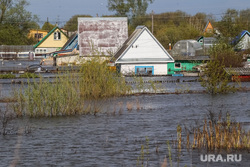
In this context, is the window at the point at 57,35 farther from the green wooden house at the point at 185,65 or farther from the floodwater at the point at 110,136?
the floodwater at the point at 110,136

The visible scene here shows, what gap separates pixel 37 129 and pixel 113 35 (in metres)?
53.5

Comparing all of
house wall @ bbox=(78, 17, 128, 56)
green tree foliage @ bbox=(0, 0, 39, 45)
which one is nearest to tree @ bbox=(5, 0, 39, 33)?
green tree foliage @ bbox=(0, 0, 39, 45)

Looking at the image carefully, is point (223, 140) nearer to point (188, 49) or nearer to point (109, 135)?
point (109, 135)

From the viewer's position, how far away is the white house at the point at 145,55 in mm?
62156

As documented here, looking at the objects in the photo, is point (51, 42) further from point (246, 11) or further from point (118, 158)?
point (118, 158)

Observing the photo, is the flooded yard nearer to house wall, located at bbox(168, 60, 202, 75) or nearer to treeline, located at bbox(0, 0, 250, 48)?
house wall, located at bbox(168, 60, 202, 75)

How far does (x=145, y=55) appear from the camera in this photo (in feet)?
207

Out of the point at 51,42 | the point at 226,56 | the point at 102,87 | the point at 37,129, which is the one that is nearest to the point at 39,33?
the point at 51,42

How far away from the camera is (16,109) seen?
24047 millimetres

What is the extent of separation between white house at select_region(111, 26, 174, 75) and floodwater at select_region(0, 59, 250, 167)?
3129cm

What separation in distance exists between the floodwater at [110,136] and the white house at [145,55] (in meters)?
31.3

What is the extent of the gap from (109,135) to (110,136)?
0.25 meters

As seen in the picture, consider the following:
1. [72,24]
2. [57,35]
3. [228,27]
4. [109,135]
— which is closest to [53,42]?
[57,35]

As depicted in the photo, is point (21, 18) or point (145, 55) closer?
point (145, 55)
